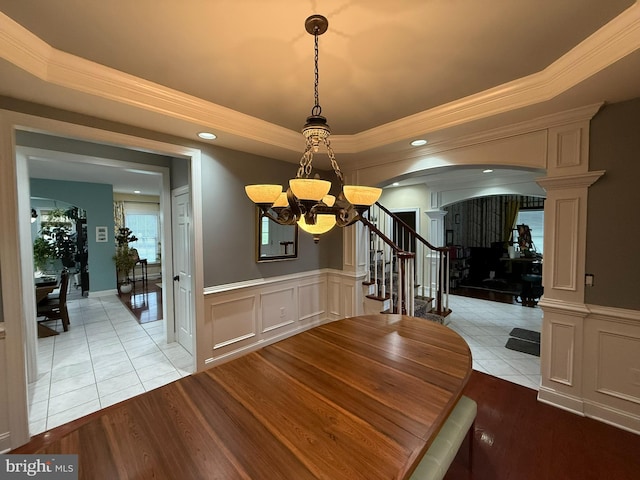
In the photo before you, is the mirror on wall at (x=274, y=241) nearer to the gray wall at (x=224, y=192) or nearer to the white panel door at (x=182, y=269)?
the gray wall at (x=224, y=192)

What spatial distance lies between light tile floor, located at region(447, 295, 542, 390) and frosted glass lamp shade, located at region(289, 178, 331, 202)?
2915 millimetres

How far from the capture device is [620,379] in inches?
79.3

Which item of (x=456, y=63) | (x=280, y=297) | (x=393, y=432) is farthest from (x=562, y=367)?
(x=280, y=297)

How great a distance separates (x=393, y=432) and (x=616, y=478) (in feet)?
6.28

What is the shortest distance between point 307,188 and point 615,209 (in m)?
2.41

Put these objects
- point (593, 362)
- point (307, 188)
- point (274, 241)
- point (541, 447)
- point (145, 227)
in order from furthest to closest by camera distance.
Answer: point (145, 227)
point (274, 241)
point (593, 362)
point (541, 447)
point (307, 188)

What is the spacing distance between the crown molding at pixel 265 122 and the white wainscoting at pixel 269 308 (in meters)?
1.71

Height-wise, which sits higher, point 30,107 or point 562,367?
point 30,107

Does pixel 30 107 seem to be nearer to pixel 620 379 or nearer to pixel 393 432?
pixel 393 432

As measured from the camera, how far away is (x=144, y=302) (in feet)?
18.1

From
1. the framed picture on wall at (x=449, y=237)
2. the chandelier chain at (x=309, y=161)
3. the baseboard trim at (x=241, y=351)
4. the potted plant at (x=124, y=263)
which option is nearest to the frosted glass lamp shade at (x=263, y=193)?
the chandelier chain at (x=309, y=161)

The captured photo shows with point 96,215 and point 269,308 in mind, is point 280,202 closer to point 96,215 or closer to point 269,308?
point 269,308

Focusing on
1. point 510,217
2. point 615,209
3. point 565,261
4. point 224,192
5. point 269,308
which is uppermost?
point 224,192

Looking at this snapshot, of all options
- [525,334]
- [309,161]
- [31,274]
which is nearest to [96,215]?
[31,274]
